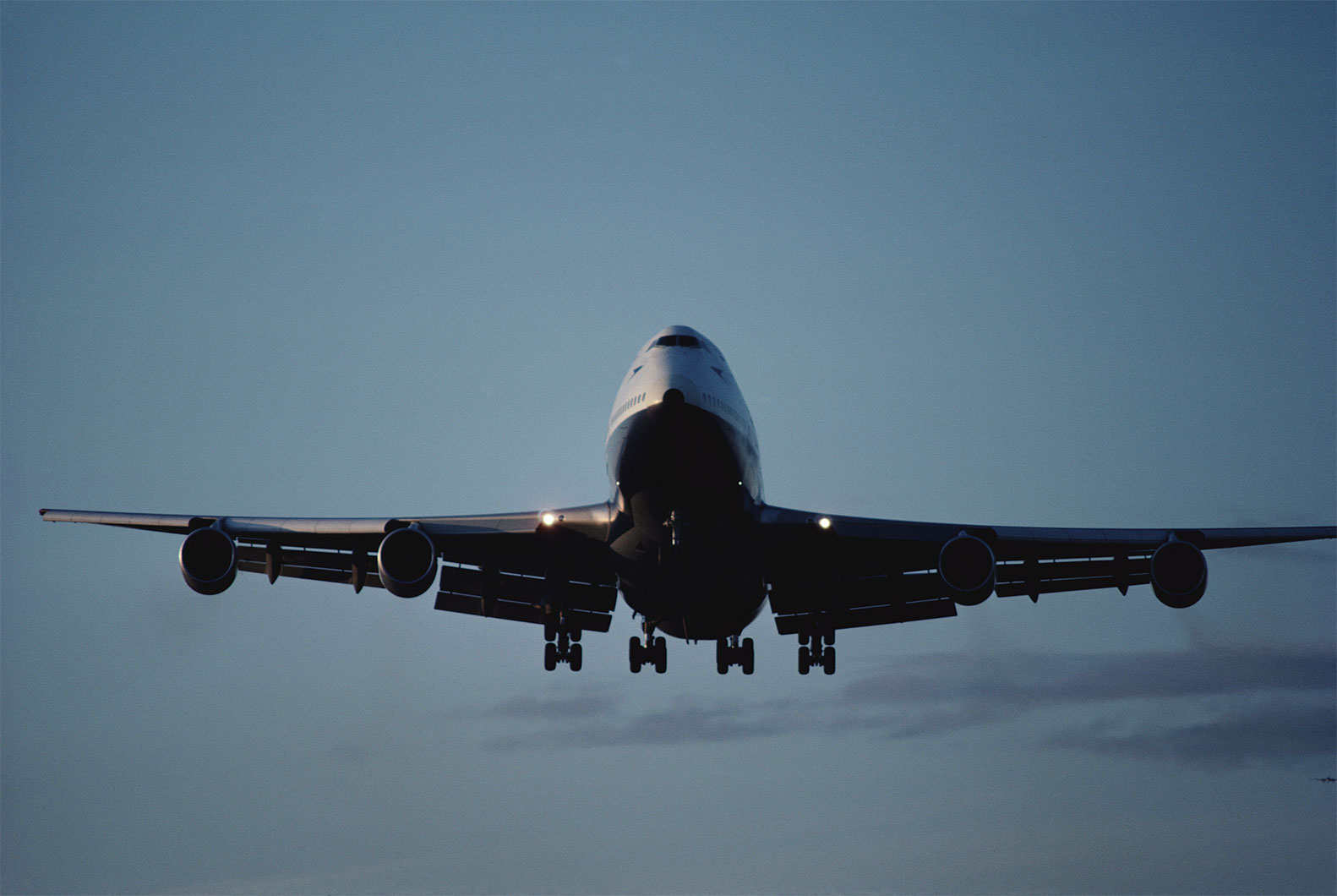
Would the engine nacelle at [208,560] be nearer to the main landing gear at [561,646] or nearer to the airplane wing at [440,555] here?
the airplane wing at [440,555]

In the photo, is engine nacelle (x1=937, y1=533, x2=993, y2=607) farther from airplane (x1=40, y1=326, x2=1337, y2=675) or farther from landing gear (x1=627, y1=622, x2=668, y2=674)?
landing gear (x1=627, y1=622, x2=668, y2=674)

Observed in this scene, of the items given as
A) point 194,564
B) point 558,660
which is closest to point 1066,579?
point 558,660

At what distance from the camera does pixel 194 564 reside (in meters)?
30.6

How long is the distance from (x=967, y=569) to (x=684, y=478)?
8.00 metres

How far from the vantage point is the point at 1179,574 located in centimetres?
3139

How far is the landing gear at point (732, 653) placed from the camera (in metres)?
38.8

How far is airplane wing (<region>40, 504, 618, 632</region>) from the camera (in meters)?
30.6

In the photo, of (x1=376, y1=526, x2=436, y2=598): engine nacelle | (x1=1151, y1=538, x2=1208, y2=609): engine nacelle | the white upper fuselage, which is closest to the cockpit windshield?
the white upper fuselage

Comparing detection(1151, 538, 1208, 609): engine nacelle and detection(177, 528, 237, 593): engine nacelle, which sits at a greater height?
detection(1151, 538, 1208, 609): engine nacelle

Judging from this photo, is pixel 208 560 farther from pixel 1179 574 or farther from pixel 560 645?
pixel 1179 574

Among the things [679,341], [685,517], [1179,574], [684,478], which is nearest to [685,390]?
[684,478]

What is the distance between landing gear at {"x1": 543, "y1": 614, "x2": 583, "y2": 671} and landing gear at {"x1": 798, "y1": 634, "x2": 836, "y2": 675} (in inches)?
272

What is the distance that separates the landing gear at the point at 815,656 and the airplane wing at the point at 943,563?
0.45 m

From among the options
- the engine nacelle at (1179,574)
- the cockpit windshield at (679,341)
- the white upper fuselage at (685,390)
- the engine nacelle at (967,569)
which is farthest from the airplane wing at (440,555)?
the engine nacelle at (1179,574)
